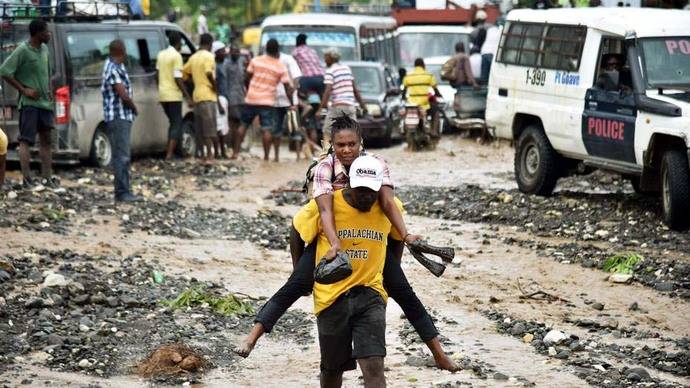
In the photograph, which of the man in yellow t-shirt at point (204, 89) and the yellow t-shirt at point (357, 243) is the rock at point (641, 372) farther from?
the man in yellow t-shirt at point (204, 89)

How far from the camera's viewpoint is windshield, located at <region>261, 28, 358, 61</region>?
24.3m

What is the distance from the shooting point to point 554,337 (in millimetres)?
8594

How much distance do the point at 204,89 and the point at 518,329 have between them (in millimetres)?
10936

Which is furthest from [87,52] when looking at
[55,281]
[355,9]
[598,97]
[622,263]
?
[355,9]

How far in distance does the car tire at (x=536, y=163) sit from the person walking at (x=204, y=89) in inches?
196

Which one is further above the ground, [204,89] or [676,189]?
[204,89]

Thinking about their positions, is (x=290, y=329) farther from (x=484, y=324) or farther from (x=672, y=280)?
(x=672, y=280)

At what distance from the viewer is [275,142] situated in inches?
784

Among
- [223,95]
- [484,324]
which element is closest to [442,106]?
[223,95]

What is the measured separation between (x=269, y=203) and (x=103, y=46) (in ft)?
11.7

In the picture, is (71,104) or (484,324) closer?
(484,324)

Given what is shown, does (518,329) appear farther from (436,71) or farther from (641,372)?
(436,71)

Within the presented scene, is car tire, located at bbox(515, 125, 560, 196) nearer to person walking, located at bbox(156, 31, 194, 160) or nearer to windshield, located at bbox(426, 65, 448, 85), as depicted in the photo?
person walking, located at bbox(156, 31, 194, 160)

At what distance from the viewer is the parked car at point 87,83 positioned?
1653 cm
